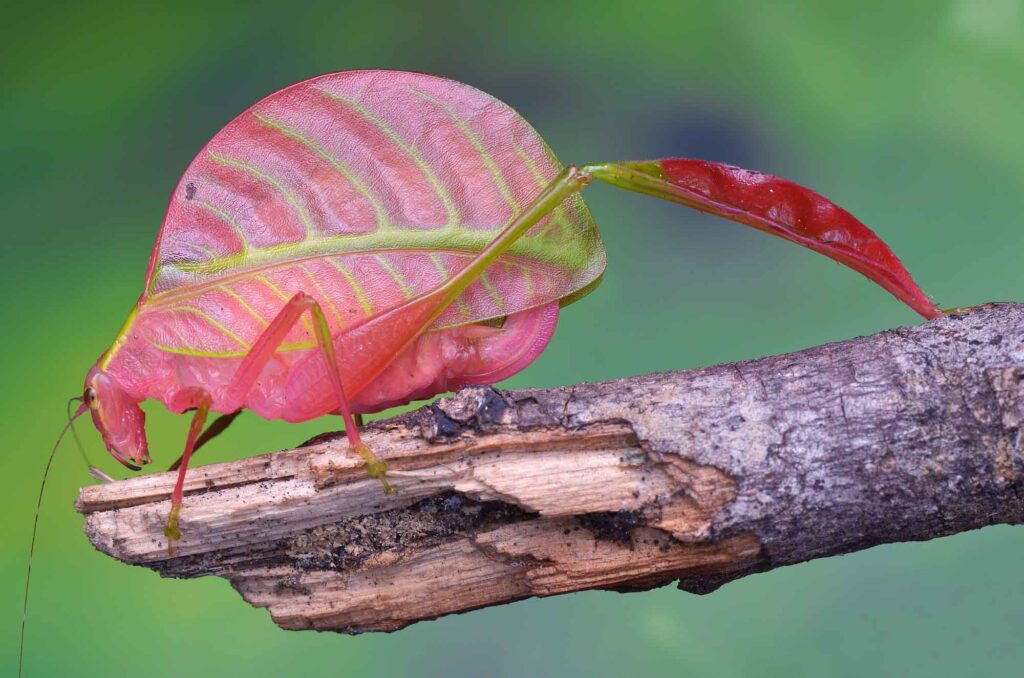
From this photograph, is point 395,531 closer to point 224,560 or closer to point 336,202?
point 224,560

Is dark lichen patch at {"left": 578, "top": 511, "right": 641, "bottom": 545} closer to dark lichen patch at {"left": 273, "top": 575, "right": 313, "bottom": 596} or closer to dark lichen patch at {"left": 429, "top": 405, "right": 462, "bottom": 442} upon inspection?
dark lichen patch at {"left": 429, "top": 405, "right": 462, "bottom": 442}

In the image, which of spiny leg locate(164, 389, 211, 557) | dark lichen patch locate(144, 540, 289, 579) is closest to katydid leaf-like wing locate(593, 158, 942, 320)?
spiny leg locate(164, 389, 211, 557)

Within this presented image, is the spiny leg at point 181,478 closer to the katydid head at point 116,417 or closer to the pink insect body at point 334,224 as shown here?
the pink insect body at point 334,224

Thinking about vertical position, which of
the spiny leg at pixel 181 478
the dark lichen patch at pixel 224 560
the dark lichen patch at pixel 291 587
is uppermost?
the spiny leg at pixel 181 478

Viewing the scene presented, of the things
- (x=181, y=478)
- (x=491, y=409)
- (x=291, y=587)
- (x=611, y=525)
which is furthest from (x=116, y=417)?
(x=611, y=525)

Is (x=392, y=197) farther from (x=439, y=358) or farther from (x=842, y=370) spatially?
(x=842, y=370)

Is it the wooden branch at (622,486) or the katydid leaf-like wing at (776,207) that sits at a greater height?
the katydid leaf-like wing at (776,207)

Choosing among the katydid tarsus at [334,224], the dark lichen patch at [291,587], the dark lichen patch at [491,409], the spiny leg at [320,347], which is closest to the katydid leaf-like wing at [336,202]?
the katydid tarsus at [334,224]

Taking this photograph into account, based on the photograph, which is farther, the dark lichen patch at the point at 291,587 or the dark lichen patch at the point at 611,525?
the dark lichen patch at the point at 291,587
